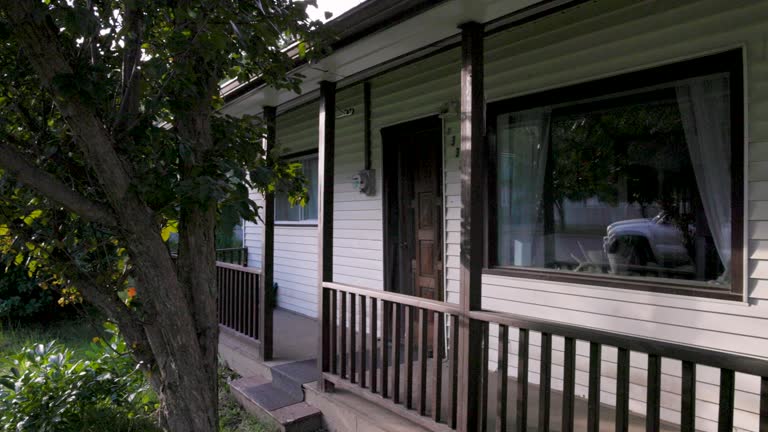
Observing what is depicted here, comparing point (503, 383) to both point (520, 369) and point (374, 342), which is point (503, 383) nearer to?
point (520, 369)

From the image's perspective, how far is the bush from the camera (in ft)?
9.62

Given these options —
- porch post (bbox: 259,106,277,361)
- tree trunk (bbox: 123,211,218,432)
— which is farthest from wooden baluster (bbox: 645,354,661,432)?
porch post (bbox: 259,106,277,361)

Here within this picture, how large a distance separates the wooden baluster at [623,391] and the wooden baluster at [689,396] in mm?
216

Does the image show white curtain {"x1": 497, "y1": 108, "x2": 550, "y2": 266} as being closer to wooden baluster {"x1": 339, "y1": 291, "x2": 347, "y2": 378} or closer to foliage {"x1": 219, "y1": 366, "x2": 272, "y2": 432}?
wooden baluster {"x1": 339, "y1": 291, "x2": 347, "y2": 378}

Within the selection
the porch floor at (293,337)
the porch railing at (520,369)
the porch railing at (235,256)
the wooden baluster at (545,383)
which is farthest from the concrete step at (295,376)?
the porch railing at (235,256)

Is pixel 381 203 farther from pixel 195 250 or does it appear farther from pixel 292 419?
pixel 195 250

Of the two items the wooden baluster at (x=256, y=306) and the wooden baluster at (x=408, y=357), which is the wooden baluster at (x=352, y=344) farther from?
the wooden baluster at (x=256, y=306)

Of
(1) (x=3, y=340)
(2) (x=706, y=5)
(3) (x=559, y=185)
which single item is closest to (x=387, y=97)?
(3) (x=559, y=185)

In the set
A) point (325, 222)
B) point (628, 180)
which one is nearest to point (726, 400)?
point (628, 180)

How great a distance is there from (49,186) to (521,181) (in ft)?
9.92

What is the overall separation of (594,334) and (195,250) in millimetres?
1874

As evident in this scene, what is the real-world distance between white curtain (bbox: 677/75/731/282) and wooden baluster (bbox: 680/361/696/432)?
1073 mm

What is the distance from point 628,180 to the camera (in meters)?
3.11

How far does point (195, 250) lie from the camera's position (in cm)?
222
